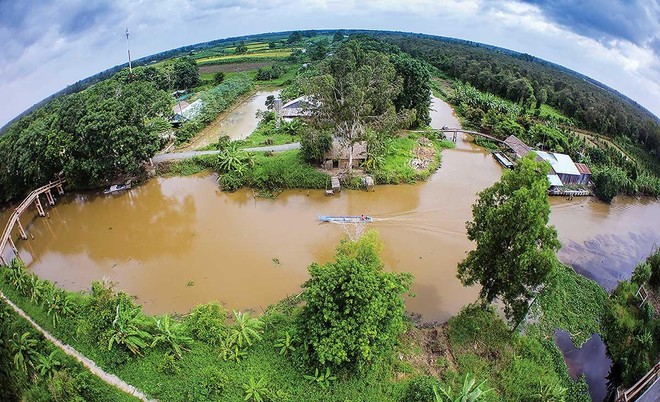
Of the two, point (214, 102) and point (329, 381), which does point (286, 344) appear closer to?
point (329, 381)

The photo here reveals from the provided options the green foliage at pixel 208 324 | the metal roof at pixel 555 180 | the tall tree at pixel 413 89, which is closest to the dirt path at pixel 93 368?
the green foliage at pixel 208 324

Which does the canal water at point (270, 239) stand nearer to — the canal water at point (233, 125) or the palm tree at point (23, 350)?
the palm tree at point (23, 350)

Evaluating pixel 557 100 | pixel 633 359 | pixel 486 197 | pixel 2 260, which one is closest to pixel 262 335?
pixel 486 197

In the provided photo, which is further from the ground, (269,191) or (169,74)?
(169,74)

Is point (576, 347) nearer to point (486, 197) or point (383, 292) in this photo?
point (486, 197)

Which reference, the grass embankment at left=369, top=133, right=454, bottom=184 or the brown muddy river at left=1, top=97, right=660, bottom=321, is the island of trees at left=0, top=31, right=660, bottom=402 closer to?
the brown muddy river at left=1, top=97, right=660, bottom=321

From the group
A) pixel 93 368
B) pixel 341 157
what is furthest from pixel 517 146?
pixel 93 368
